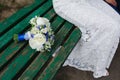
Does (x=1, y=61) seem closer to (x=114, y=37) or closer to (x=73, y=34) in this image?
(x=73, y=34)

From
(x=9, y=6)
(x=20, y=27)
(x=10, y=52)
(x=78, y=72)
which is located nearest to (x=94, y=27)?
(x=78, y=72)

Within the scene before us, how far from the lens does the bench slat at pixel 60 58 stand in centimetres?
275

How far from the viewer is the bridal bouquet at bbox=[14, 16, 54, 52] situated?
291cm

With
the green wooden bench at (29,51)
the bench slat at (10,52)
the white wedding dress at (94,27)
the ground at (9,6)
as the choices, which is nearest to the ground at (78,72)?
the ground at (9,6)

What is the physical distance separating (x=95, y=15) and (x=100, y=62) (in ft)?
2.37

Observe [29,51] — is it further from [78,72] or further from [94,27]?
[78,72]

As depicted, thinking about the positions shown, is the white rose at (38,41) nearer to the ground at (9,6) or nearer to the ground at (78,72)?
the ground at (78,72)

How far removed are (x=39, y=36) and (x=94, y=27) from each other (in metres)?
1.00

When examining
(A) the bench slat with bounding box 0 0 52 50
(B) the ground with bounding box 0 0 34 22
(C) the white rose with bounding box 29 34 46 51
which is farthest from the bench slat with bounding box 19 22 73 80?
(B) the ground with bounding box 0 0 34 22

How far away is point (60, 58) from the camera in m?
3.03

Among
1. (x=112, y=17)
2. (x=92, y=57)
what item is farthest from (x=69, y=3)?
(x=92, y=57)

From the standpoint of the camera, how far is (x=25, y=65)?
9.34 ft

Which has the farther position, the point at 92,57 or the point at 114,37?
the point at 92,57

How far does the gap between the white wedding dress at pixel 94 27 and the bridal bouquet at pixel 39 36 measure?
65cm
